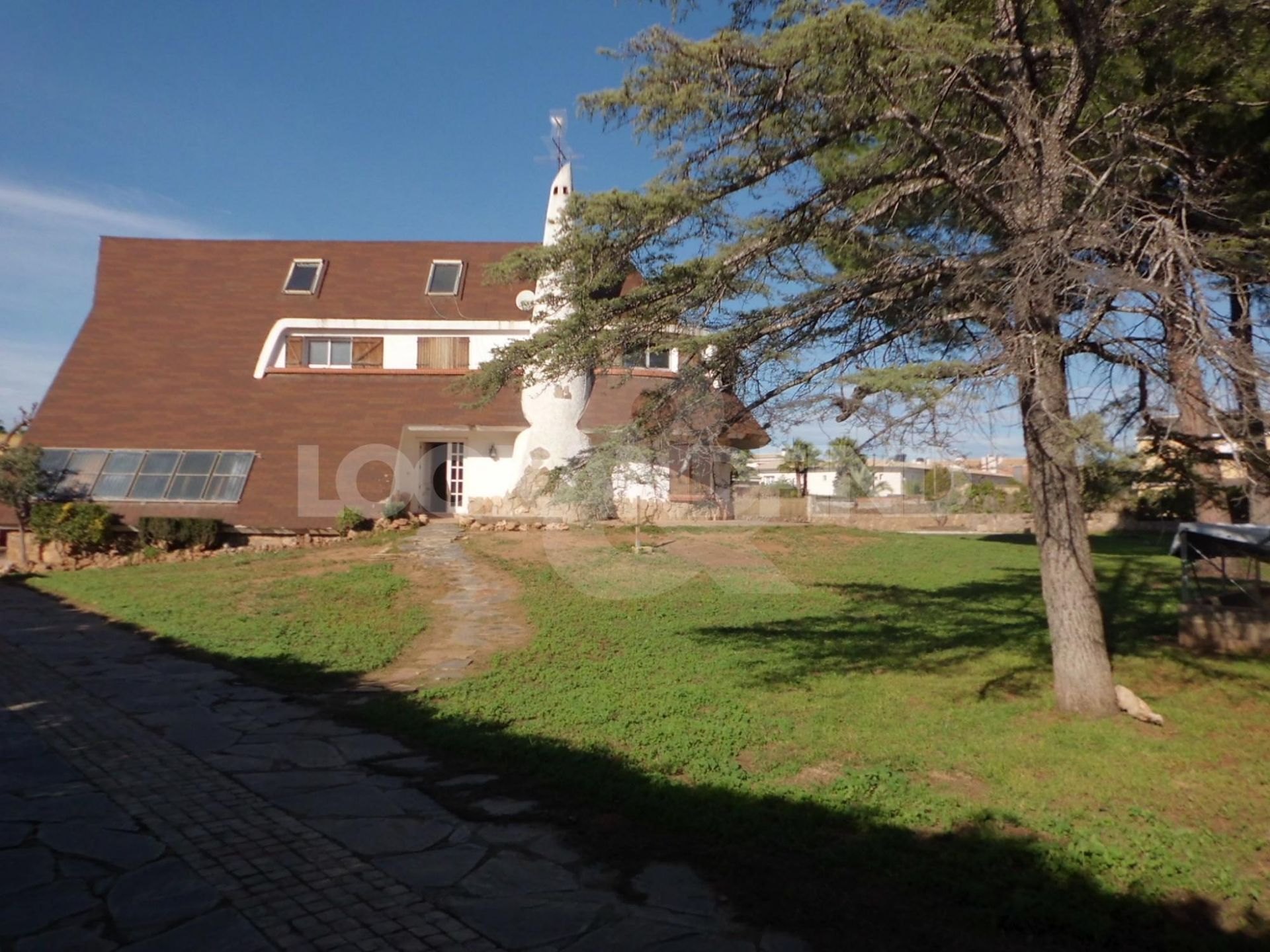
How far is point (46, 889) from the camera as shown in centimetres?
488

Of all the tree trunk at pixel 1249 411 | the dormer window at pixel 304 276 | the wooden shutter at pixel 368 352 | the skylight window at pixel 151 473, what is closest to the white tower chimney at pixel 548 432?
the wooden shutter at pixel 368 352

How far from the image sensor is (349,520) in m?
22.2

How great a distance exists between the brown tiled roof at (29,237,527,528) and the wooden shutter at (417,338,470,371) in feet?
2.47

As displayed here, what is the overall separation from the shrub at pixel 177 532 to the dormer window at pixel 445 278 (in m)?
9.34

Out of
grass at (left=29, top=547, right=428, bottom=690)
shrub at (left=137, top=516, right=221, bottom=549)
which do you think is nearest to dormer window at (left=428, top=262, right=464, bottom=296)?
shrub at (left=137, top=516, right=221, bottom=549)

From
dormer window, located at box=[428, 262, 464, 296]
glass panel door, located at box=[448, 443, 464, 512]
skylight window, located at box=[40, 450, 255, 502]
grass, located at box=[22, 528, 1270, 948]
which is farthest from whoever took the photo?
dormer window, located at box=[428, 262, 464, 296]

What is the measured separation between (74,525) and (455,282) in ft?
38.6

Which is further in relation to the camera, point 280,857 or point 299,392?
point 299,392

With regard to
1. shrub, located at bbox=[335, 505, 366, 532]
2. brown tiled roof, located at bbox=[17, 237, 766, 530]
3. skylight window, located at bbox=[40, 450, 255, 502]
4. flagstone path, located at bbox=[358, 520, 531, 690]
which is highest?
brown tiled roof, located at bbox=[17, 237, 766, 530]

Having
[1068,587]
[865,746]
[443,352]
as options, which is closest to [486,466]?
[443,352]

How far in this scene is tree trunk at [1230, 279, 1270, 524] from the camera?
6.43 metres

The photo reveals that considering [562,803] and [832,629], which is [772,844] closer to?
[562,803]

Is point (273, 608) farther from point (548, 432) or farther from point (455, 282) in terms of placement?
point (455, 282)

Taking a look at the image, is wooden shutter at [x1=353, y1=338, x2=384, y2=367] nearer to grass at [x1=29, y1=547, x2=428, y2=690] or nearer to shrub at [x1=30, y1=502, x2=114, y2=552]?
shrub at [x1=30, y1=502, x2=114, y2=552]
